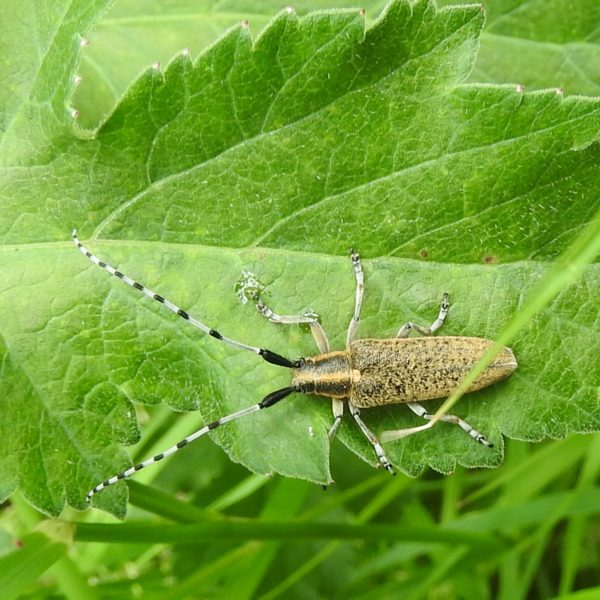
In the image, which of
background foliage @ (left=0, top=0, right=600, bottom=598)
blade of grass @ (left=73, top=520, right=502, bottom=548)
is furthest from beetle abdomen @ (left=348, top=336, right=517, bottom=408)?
blade of grass @ (left=73, top=520, right=502, bottom=548)

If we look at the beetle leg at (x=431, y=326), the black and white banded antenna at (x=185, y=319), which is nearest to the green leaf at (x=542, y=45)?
the beetle leg at (x=431, y=326)

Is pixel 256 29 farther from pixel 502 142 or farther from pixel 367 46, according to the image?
pixel 502 142

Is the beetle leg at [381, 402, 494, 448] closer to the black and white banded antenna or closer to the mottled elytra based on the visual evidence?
the mottled elytra

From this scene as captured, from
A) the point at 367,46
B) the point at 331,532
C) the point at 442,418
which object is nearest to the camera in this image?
the point at 367,46

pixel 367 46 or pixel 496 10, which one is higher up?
pixel 367 46

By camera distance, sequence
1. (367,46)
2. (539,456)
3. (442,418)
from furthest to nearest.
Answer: (539,456)
(442,418)
(367,46)

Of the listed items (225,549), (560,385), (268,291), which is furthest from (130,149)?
(225,549)

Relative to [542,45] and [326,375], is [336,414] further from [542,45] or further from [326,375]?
[542,45]
